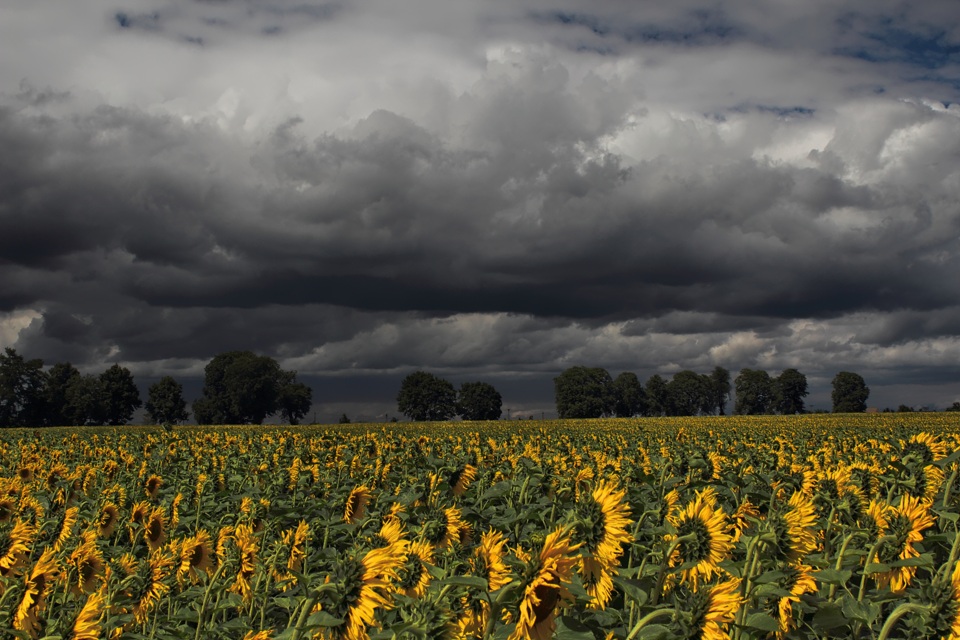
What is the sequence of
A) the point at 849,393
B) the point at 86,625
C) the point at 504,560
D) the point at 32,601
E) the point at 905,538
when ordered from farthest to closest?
the point at 849,393
the point at 905,538
the point at 32,601
the point at 86,625
the point at 504,560

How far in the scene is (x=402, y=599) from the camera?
3.50 m

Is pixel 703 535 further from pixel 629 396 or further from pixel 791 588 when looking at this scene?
pixel 629 396

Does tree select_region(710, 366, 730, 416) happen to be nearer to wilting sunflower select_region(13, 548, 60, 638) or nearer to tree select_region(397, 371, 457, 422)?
tree select_region(397, 371, 457, 422)

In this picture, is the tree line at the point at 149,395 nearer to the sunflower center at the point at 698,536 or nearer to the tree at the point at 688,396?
the tree at the point at 688,396

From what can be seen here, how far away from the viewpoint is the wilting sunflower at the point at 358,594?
3.00 m

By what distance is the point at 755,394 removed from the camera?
584 ft

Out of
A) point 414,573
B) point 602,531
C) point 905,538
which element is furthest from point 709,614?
point 905,538

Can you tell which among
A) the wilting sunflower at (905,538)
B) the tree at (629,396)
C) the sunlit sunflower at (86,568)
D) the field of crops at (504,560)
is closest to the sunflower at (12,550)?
the field of crops at (504,560)

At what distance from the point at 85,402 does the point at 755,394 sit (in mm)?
137262

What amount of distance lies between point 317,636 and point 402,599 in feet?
1.34

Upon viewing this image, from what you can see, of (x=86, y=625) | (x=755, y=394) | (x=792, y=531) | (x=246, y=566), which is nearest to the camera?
(x=86, y=625)

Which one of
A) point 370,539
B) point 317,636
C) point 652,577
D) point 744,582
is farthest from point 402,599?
point 652,577

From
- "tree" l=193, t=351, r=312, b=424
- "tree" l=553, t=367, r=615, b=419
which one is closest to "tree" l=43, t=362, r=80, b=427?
"tree" l=193, t=351, r=312, b=424

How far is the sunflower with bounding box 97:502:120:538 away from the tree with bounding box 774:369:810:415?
179088 mm
